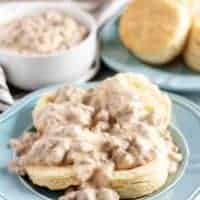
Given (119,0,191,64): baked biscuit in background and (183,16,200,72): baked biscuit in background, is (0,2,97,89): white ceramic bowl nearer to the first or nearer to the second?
(119,0,191,64): baked biscuit in background

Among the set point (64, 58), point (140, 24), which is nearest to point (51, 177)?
point (64, 58)

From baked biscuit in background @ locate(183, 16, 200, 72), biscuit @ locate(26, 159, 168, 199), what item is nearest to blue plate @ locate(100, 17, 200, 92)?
baked biscuit in background @ locate(183, 16, 200, 72)

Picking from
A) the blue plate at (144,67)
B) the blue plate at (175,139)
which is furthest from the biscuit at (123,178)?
the blue plate at (144,67)

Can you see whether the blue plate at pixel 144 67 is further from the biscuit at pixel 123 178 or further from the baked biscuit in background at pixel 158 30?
the biscuit at pixel 123 178

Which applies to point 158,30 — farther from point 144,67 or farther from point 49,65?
point 49,65

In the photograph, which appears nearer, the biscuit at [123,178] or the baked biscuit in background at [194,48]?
the biscuit at [123,178]

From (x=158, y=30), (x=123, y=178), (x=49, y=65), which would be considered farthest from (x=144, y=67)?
(x=123, y=178)
